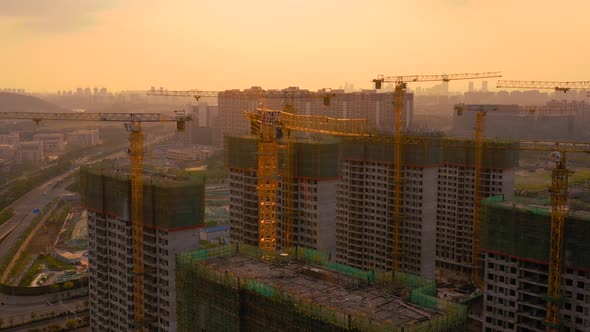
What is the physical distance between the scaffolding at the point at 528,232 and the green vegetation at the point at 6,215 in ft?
128

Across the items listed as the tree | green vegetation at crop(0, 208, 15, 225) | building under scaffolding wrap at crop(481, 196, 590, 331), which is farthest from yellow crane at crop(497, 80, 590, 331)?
green vegetation at crop(0, 208, 15, 225)

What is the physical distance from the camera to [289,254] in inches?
630

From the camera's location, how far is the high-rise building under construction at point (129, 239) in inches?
731

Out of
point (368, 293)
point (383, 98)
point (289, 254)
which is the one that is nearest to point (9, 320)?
point (289, 254)

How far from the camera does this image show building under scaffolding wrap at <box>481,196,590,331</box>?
1594 cm

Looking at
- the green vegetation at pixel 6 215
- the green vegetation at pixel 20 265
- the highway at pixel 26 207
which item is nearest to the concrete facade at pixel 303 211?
the green vegetation at pixel 20 265

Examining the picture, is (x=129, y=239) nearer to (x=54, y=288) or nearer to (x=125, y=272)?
(x=125, y=272)

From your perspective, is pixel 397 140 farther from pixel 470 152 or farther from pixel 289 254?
pixel 289 254

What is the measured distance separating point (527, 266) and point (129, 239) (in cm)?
1284

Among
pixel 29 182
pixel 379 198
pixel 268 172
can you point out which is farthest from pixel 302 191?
pixel 29 182

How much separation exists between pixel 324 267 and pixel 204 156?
6010 cm

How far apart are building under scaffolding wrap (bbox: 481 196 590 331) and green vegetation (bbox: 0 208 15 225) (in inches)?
1531

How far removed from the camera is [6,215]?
1800 inches

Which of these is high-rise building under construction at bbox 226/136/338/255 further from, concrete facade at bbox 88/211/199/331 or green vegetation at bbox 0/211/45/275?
green vegetation at bbox 0/211/45/275
